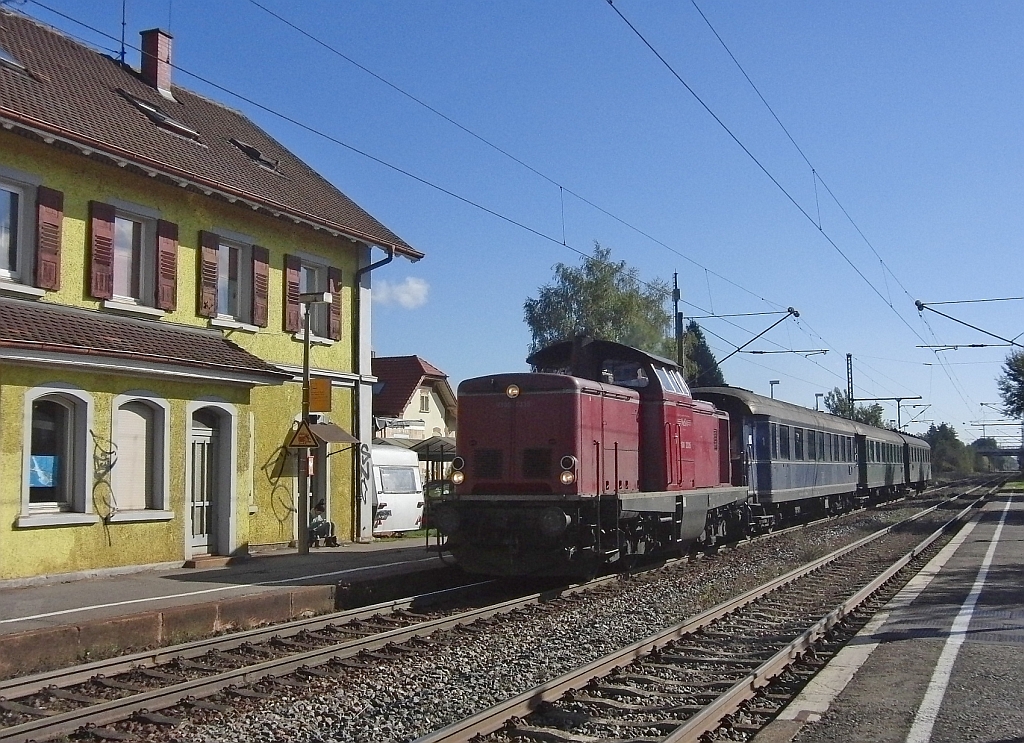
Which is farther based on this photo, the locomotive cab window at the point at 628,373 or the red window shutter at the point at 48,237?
the locomotive cab window at the point at 628,373

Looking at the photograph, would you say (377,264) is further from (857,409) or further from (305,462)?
(857,409)

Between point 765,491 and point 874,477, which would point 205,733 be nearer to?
point 765,491

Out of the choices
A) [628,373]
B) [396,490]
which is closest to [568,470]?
[628,373]

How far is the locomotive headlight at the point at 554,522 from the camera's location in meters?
12.4

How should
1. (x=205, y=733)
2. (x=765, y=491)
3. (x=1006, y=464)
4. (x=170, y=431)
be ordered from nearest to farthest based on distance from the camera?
1. (x=205, y=733)
2. (x=170, y=431)
3. (x=765, y=491)
4. (x=1006, y=464)

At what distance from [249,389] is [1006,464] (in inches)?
7703

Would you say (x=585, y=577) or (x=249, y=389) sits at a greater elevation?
(x=249, y=389)

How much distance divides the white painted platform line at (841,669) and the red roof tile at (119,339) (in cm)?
993

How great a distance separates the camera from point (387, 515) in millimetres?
24297

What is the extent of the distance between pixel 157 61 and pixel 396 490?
11.5 metres

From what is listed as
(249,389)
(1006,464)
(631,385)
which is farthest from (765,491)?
(1006,464)

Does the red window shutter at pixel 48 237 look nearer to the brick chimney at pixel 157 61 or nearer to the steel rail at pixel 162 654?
the brick chimney at pixel 157 61

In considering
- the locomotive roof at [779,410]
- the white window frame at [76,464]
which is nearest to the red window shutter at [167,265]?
the white window frame at [76,464]

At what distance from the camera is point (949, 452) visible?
4938 inches
